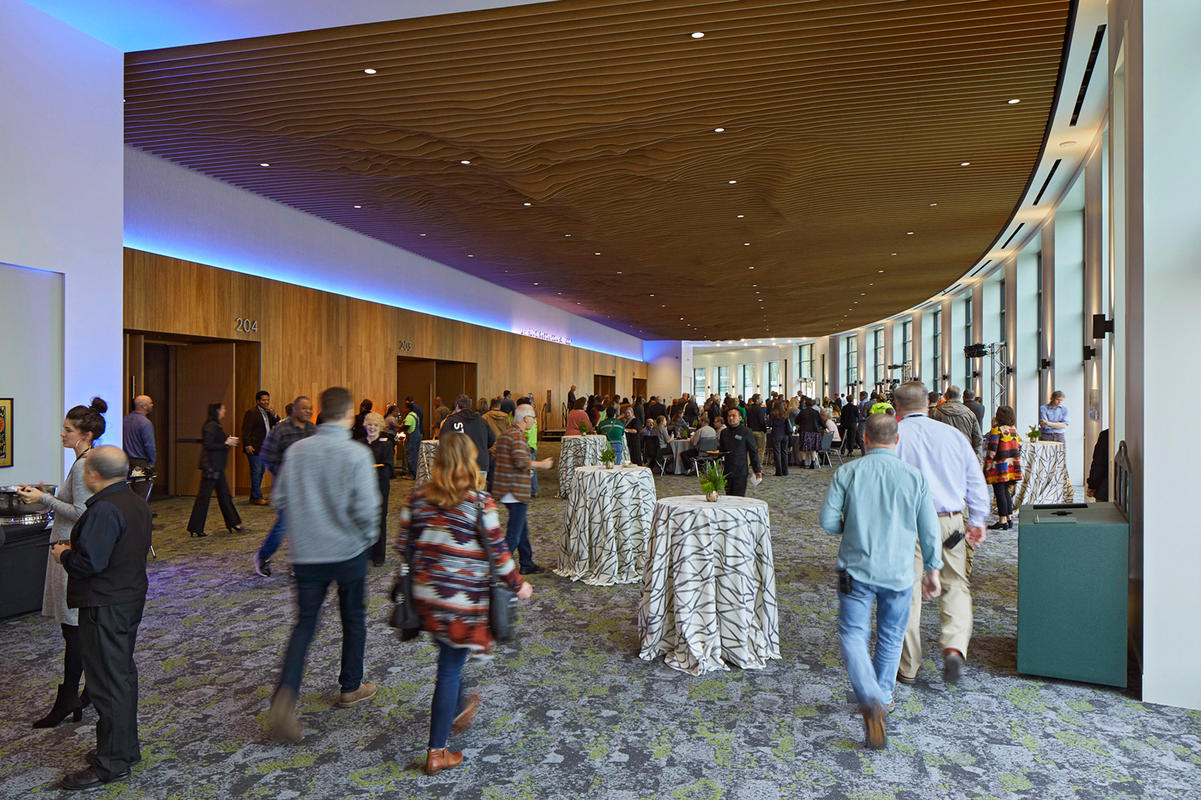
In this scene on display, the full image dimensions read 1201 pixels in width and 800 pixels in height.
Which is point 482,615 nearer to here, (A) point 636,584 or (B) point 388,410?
(A) point 636,584

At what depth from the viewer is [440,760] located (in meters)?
2.94

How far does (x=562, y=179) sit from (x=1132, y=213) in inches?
266

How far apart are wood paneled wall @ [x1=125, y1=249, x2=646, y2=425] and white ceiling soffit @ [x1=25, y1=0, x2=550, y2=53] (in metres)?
3.30

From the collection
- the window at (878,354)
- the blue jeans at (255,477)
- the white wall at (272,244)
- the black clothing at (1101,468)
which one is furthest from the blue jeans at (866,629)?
the window at (878,354)

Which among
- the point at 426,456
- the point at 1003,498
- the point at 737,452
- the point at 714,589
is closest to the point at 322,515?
the point at 714,589

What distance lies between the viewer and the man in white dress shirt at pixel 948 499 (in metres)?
3.86

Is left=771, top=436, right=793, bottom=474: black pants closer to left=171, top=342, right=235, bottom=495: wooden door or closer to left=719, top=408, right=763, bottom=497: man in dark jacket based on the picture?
left=719, top=408, right=763, bottom=497: man in dark jacket

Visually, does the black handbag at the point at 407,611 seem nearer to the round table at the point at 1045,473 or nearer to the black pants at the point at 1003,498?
the black pants at the point at 1003,498

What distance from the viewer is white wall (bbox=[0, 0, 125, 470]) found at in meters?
5.45

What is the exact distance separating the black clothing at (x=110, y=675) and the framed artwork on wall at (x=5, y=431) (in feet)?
11.9

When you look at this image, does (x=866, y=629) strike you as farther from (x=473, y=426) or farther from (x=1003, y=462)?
(x=1003, y=462)

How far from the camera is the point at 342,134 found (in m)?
8.01

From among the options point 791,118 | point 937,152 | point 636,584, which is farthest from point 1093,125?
point 636,584

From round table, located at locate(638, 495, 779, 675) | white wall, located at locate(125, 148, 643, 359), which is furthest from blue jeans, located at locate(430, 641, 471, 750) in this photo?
white wall, located at locate(125, 148, 643, 359)
